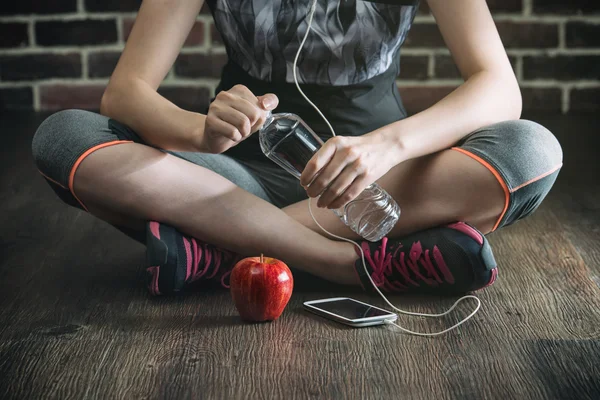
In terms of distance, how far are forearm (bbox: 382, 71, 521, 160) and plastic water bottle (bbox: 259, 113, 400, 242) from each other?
124 millimetres

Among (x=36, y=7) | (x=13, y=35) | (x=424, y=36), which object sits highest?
(x=424, y=36)

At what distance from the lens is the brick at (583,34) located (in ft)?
9.71

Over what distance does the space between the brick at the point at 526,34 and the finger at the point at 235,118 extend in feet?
Answer: 6.69

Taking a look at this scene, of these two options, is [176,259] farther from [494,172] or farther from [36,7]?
[36,7]

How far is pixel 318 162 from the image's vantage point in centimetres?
110

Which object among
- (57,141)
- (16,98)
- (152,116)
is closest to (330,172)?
(152,116)

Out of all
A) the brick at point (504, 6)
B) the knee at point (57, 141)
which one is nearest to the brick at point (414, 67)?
the brick at point (504, 6)

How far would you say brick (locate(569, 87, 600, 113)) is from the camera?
3033 mm

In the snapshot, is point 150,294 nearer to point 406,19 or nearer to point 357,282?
point 357,282

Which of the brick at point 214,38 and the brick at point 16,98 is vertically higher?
the brick at point 214,38

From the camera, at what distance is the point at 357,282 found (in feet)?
4.43

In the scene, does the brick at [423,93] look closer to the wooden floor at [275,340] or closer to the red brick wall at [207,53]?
the red brick wall at [207,53]

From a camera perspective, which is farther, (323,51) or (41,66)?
(41,66)

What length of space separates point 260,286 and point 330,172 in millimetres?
200
